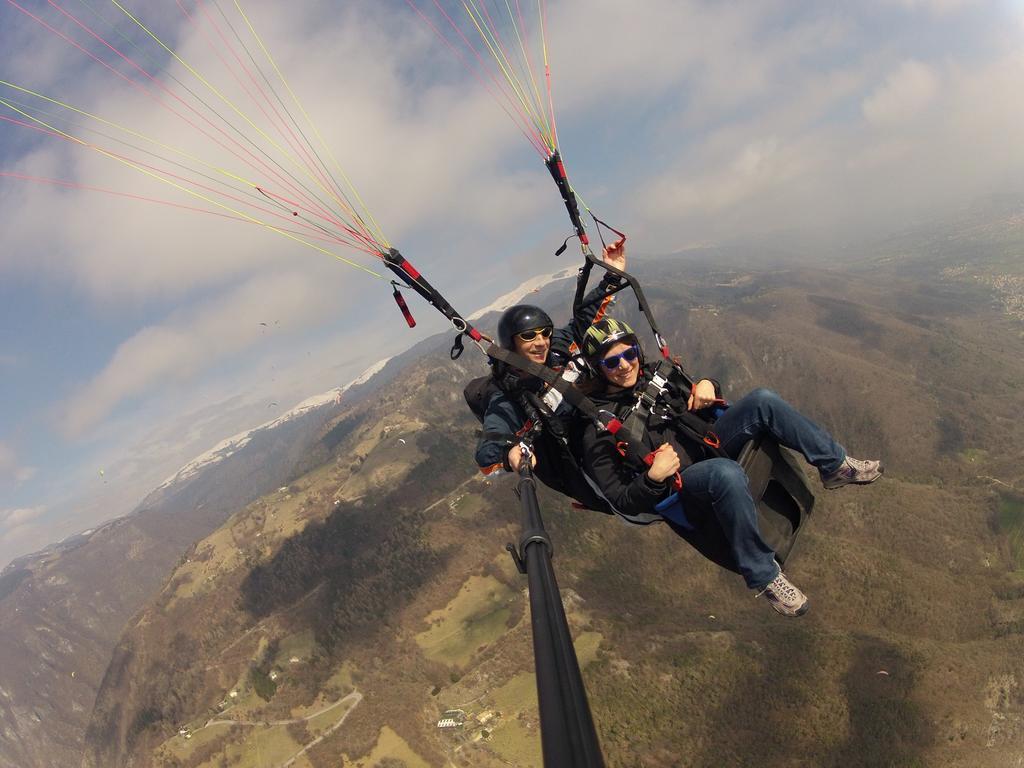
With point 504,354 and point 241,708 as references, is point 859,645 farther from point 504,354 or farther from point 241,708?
point 241,708

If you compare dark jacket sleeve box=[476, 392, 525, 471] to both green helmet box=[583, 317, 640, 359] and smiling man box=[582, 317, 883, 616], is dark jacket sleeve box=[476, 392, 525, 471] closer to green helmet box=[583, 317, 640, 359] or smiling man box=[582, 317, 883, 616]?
smiling man box=[582, 317, 883, 616]

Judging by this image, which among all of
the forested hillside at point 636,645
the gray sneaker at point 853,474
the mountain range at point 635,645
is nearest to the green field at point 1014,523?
the mountain range at point 635,645

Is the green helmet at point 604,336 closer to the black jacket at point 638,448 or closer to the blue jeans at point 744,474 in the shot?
the black jacket at point 638,448

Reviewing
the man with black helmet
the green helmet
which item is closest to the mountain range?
the man with black helmet

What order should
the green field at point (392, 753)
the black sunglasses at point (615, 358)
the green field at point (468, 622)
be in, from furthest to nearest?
the green field at point (468, 622) < the green field at point (392, 753) < the black sunglasses at point (615, 358)

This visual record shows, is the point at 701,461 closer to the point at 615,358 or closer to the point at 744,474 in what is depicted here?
the point at 744,474

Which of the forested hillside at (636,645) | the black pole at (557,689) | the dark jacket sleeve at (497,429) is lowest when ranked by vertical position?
the forested hillside at (636,645)

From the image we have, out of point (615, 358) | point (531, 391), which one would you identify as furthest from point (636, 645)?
point (615, 358)

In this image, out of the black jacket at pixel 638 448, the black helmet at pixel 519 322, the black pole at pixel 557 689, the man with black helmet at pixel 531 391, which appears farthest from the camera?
the black helmet at pixel 519 322
